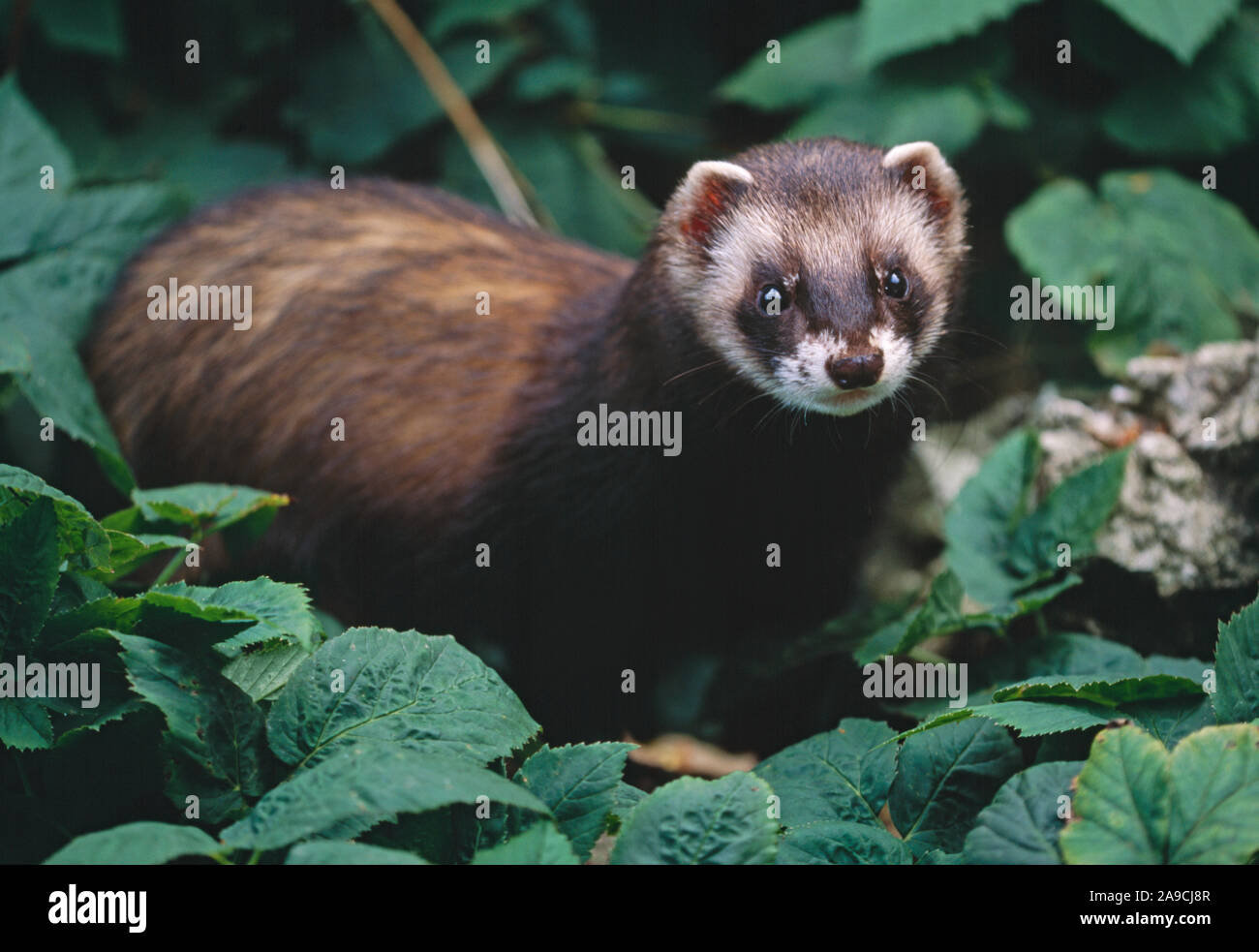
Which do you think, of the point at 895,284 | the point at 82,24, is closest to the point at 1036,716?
the point at 895,284

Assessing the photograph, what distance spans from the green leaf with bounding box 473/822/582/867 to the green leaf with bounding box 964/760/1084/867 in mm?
802

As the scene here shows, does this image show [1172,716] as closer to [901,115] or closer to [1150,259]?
[1150,259]

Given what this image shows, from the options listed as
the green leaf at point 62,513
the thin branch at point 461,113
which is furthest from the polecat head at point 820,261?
the thin branch at point 461,113

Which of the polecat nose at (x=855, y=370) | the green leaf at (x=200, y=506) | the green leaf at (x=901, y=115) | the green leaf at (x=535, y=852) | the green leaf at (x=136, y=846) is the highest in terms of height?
the green leaf at (x=901, y=115)

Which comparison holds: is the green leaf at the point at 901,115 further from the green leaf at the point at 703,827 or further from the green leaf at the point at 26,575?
the green leaf at the point at 26,575

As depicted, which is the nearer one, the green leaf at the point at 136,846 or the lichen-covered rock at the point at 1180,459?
the green leaf at the point at 136,846

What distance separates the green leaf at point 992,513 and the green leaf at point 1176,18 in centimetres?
173

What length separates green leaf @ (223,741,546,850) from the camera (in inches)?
87.3

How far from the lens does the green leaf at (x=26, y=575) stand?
8.59 ft

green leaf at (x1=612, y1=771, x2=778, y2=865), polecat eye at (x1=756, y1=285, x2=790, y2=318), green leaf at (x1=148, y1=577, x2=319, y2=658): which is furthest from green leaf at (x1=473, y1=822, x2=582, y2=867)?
polecat eye at (x1=756, y1=285, x2=790, y2=318)

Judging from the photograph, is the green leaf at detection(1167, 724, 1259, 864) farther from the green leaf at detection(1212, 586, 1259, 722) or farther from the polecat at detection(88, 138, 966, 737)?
the polecat at detection(88, 138, 966, 737)

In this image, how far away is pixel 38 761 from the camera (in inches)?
104
